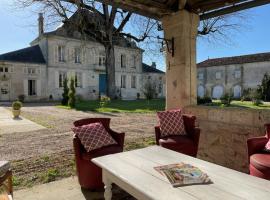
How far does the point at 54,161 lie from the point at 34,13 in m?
8.61

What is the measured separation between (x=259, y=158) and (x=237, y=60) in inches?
1215

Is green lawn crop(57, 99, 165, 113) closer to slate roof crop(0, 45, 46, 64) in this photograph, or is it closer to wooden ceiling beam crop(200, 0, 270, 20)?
slate roof crop(0, 45, 46, 64)

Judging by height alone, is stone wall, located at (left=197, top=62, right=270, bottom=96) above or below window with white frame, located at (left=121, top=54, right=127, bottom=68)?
below

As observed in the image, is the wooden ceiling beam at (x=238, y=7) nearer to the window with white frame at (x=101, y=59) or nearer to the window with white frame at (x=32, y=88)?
the window with white frame at (x=32, y=88)

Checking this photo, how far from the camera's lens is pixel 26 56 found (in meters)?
22.8

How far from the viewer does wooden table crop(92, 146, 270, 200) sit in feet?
5.80

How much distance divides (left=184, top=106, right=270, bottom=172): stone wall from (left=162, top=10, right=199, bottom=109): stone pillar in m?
0.38

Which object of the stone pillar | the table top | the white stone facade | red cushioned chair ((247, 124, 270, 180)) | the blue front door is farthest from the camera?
the blue front door

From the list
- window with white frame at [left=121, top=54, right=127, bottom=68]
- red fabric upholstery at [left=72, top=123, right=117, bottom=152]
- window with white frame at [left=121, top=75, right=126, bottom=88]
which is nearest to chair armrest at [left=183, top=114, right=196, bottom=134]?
red fabric upholstery at [left=72, top=123, right=117, bottom=152]

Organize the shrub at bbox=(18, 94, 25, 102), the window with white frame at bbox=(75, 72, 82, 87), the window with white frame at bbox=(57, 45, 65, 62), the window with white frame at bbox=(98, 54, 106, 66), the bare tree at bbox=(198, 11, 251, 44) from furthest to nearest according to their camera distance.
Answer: the window with white frame at bbox=(98, 54, 106, 66), the window with white frame at bbox=(75, 72, 82, 87), the window with white frame at bbox=(57, 45, 65, 62), the shrub at bbox=(18, 94, 25, 102), the bare tree at bbox=(198, 11, 251, 44)

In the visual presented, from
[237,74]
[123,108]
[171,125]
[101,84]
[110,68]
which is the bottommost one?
[123,108]

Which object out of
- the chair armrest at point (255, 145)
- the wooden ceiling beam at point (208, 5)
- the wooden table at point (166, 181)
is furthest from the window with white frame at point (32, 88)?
the chair armrest at point (255, 145)

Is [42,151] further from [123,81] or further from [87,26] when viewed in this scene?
[123,81]

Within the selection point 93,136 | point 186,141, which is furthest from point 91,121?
point 186,141
